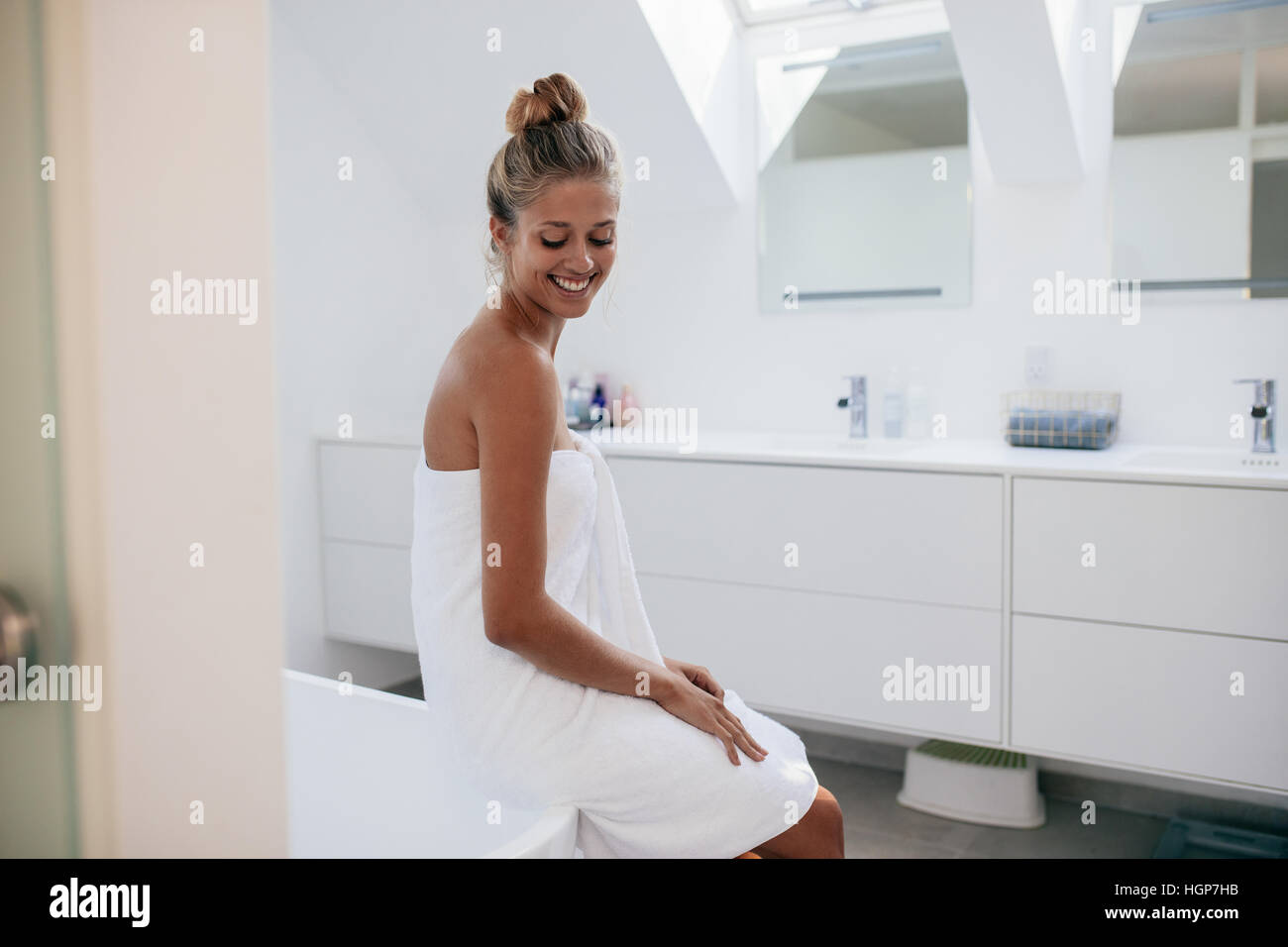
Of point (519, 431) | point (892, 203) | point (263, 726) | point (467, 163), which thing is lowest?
point (263, 726)

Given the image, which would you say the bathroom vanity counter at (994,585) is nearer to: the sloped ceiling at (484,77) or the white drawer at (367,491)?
the white drawer at (367,491)

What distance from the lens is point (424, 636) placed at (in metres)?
1.34

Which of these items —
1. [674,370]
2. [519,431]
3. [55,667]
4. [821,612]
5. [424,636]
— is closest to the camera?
[55,667]

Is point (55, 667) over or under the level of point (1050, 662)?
over

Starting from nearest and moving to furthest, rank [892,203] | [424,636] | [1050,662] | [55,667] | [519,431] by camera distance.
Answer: [55,667] → [519,431] → [424,636] → [1050,662] → [892,203]

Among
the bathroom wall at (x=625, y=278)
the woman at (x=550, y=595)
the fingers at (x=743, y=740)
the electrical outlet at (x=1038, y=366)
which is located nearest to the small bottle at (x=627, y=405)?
the bathroom wall at (x=625, y=278)

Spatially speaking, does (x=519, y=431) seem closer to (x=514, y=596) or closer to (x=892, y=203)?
(x=514, y=596)

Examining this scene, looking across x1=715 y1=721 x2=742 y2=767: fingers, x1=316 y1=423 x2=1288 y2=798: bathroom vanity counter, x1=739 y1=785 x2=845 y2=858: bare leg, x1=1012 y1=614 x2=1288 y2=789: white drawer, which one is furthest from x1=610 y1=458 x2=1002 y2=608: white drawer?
x1=715 y1=721 x2=742 y2=767: fingers

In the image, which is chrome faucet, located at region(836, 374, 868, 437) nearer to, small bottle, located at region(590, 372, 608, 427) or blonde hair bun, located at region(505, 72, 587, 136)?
small bottle, located at region(590, 372, 608, 427)

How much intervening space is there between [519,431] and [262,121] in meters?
0.67

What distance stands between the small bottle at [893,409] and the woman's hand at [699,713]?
5.23 feet

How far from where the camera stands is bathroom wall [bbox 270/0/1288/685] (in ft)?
8.27

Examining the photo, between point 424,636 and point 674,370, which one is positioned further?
point 674,370
